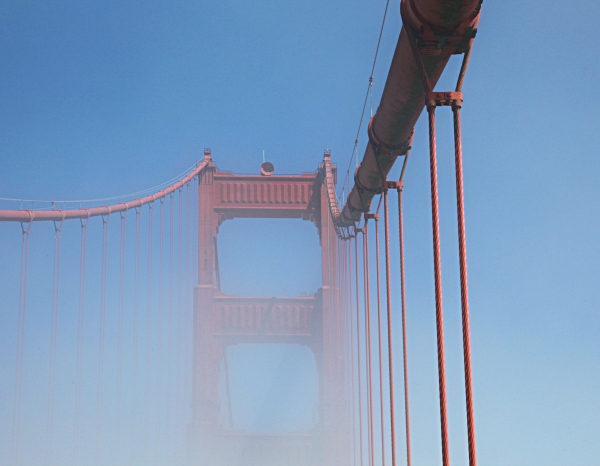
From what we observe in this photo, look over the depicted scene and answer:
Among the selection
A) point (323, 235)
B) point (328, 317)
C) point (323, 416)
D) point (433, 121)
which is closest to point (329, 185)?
point (323, 235)

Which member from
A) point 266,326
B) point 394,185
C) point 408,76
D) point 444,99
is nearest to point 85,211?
point 266,326

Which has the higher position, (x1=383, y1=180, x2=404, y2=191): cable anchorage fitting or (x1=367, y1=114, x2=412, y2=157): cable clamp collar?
(x1=367, y1=114, x2=412, y2=157): cable clamp collar

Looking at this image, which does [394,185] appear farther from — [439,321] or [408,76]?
[439,321]

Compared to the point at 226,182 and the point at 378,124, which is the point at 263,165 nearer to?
the point at 226,182

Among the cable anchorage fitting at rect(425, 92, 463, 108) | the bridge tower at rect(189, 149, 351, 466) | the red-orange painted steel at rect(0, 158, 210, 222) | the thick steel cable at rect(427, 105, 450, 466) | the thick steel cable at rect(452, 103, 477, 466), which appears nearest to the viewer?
the thick steel cable at rect(452, 103, 477, 466)

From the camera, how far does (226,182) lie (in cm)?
2664

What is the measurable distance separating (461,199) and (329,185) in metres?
20.0

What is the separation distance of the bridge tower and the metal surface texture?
41.4 ft

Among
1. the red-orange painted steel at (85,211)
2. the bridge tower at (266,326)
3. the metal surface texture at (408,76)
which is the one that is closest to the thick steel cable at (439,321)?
the metal surface texture at (408,76)

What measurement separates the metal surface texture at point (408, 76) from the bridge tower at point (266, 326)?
41.4ft

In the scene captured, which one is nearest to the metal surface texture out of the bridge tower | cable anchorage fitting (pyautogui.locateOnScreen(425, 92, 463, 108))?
cable anchorage fitting (pyautogui.locateOnScreen(425, 92, 463, 108))

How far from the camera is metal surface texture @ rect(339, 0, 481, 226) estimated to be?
698 centimetres

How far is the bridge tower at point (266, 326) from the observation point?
2464 centimetres

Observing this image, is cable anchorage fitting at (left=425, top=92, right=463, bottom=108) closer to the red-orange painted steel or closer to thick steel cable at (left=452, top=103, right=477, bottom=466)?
thick steel cable at (left=452, top=103, right=477, bottom=466)
